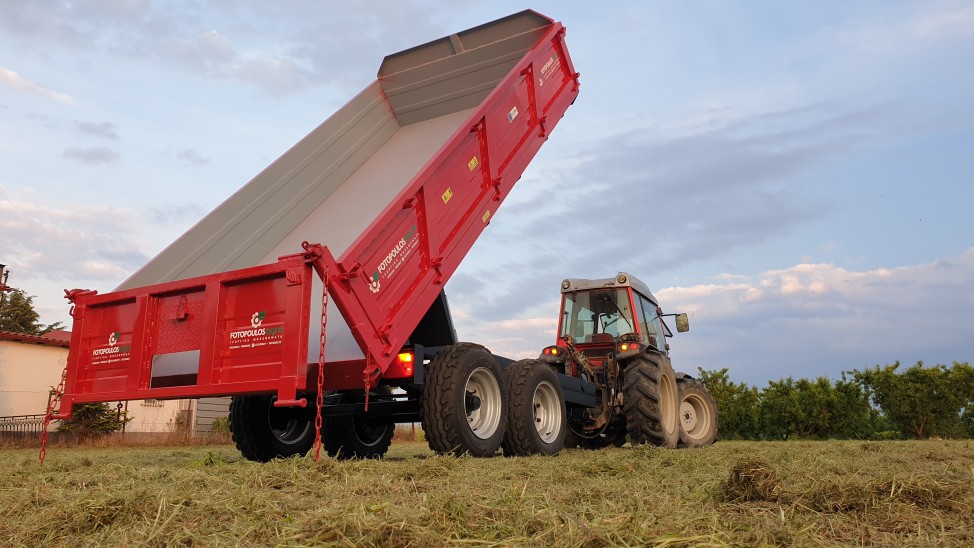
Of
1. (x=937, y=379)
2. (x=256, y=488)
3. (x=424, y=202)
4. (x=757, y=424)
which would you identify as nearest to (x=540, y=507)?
(x=256, y=488)

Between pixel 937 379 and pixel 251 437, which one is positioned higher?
pixel 937 379

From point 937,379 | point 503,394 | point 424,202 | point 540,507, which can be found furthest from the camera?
point 937,379

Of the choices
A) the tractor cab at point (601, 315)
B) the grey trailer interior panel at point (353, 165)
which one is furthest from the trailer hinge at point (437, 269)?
the tractor cab at point (601, 315)

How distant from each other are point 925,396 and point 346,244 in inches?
493

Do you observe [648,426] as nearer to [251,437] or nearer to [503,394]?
[503,394]

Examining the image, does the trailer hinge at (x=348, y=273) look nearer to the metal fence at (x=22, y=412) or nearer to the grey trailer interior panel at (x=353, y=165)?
the grey trailer interior panel at (x=353, y=165)

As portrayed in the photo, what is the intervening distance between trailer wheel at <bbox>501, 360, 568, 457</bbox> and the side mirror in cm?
357

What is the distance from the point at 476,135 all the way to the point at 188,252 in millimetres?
2688

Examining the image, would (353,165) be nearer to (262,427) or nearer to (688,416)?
(262,427)

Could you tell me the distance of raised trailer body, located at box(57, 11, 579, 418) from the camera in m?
4.91

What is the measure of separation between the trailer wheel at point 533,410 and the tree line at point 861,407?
8.94 m

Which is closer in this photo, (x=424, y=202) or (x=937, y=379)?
(x=424, y=202)

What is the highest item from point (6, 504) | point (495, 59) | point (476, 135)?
point (495, 59)

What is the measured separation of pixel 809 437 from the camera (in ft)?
46.1
